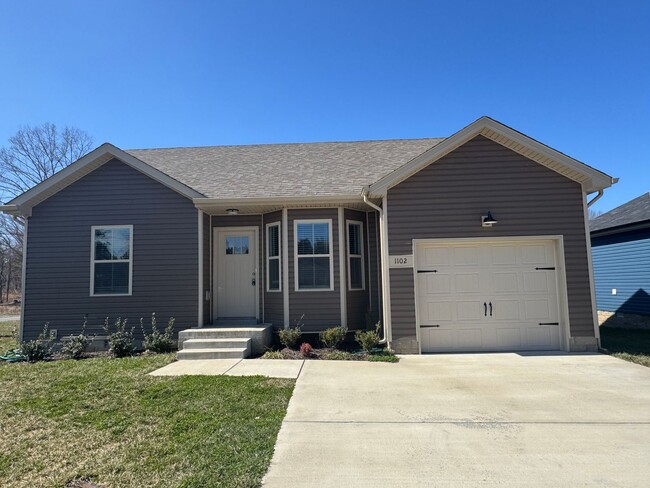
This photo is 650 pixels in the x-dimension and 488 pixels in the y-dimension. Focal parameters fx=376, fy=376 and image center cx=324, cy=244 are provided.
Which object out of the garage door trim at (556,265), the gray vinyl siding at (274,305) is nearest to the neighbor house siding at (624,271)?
the garage door trim at (556,265)

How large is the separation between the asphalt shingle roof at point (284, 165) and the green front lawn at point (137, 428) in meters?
4.47

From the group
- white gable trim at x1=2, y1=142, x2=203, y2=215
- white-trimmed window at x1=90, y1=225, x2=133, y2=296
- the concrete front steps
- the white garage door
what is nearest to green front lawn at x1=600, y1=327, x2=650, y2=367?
the white garage door

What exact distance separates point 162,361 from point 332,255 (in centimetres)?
403

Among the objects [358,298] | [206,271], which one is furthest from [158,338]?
[358,298]

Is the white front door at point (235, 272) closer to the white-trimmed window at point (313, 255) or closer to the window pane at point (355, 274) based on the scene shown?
the white-trimmed window at point (313, 255)

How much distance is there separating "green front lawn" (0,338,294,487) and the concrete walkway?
341 mm

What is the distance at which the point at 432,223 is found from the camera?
775cm

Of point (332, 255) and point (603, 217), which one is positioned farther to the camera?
point (603, 217)

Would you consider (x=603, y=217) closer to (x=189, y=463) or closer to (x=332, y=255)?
(x=332, y=255)

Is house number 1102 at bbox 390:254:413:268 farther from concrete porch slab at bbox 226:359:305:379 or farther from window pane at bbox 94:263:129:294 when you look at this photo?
window pane at bbox 94:263:129:294

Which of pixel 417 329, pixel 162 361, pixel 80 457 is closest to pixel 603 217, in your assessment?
pixel 417 329

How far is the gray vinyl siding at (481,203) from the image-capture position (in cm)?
766

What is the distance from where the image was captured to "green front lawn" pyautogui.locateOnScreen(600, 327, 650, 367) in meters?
6.94

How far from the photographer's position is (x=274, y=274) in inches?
349
